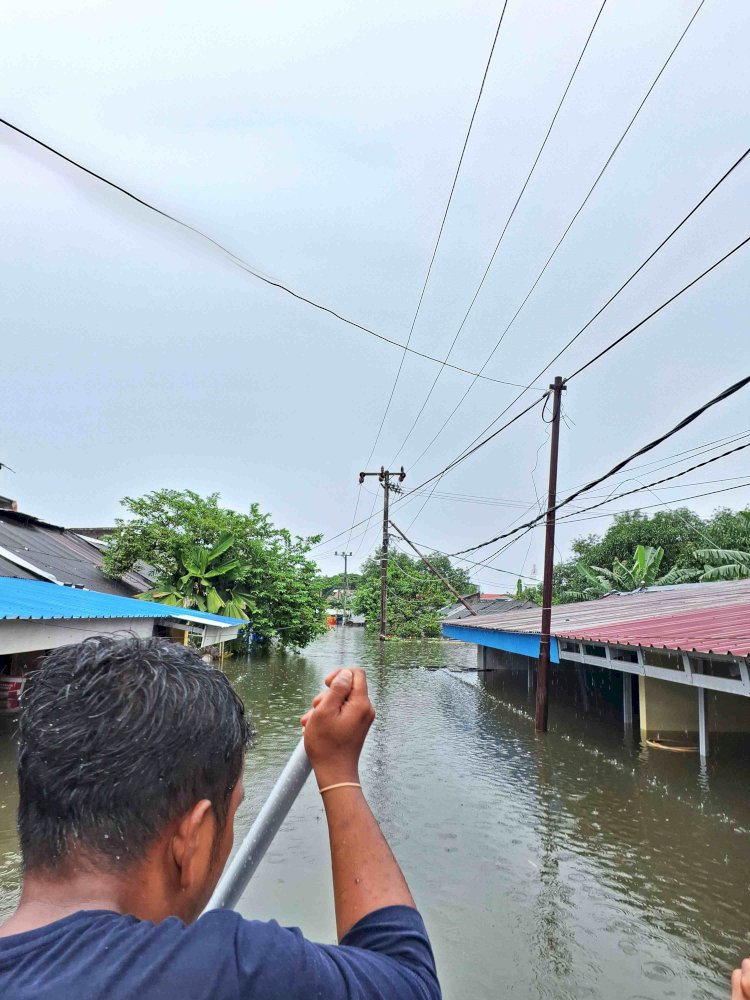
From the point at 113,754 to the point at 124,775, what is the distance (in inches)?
1.4

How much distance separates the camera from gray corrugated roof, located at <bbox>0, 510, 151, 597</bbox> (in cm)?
1717

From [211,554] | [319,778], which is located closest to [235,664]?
[211,554]

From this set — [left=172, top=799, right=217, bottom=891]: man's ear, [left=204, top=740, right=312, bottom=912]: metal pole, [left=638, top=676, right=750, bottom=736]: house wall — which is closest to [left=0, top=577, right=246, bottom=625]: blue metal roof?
[left=204, top=740, right=312, bottom=912]: metal pole

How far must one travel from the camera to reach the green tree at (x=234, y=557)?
75.7ft

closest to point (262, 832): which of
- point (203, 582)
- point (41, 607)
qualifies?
point (41, 607)

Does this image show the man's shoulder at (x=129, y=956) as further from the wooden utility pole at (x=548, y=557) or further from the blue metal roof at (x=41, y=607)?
the wooden utility pole at (x=548, y=557)

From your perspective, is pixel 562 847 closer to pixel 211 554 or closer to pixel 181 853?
pixel 181 853

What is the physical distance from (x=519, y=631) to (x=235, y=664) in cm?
1316

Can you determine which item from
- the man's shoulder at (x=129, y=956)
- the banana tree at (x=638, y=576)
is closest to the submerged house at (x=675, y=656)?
the man's shoulder at (x=129, y=956)

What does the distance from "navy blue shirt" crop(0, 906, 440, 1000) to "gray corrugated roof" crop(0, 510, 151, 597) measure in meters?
16.1

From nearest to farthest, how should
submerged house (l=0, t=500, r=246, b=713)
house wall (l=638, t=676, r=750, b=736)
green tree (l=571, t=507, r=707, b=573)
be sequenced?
submerged house (l=0, t=500, r=246, b=713) < house wall (l=638, t=676, r=750, b=736) < green tree (l=571, t=507, r=707, b=573)

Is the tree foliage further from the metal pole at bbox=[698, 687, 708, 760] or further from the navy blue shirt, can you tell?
the navy blue shirt

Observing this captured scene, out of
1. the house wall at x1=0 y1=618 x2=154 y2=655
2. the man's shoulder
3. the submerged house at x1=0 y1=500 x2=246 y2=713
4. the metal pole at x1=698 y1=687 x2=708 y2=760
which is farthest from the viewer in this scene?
the metal pole at x1=698 y1=687 x2=708 y2=760

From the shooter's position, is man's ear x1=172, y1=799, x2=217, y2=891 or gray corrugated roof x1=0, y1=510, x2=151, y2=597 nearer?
man's ear x1=172, y1=799, x2=217, y2=891
